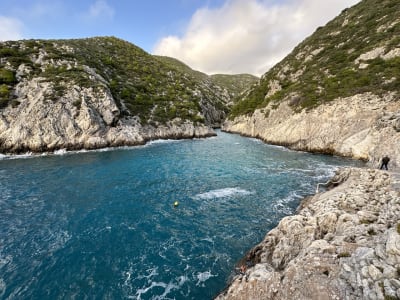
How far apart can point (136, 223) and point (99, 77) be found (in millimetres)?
62582

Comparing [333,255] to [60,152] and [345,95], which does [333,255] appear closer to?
[345,95]

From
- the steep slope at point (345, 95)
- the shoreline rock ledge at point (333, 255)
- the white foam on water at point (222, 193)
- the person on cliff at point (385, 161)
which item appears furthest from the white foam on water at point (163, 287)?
the steep slope at point (345, 95)

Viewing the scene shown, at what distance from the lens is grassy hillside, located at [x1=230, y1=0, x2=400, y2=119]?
42.4 metres

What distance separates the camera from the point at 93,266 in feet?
40.5

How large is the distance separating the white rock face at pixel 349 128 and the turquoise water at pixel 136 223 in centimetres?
461

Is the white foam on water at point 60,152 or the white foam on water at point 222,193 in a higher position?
the white foam on water at point 60,152

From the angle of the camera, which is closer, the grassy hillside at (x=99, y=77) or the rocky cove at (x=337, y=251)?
the rocky cove at (x=337, y=251)

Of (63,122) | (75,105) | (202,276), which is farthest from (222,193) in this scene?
(75,105)

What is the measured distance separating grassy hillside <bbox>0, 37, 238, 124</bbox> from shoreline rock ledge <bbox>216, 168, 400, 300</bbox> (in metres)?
53.8

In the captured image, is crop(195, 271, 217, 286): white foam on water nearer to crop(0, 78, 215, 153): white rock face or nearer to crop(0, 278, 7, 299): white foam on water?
crop(0, 278, 7, 299): white foam on water

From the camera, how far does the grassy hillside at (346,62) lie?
4238 cm

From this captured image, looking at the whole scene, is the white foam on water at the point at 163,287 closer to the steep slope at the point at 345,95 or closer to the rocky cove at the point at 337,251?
the rocky cove at the point at 337,251

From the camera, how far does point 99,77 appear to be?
67.2 metres

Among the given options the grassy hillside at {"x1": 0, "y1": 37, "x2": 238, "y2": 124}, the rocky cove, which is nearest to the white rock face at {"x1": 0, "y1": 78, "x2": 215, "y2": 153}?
the grassy hillside at {"x1": 0, "y1": 37, "x2": 238, "y2": 124}
